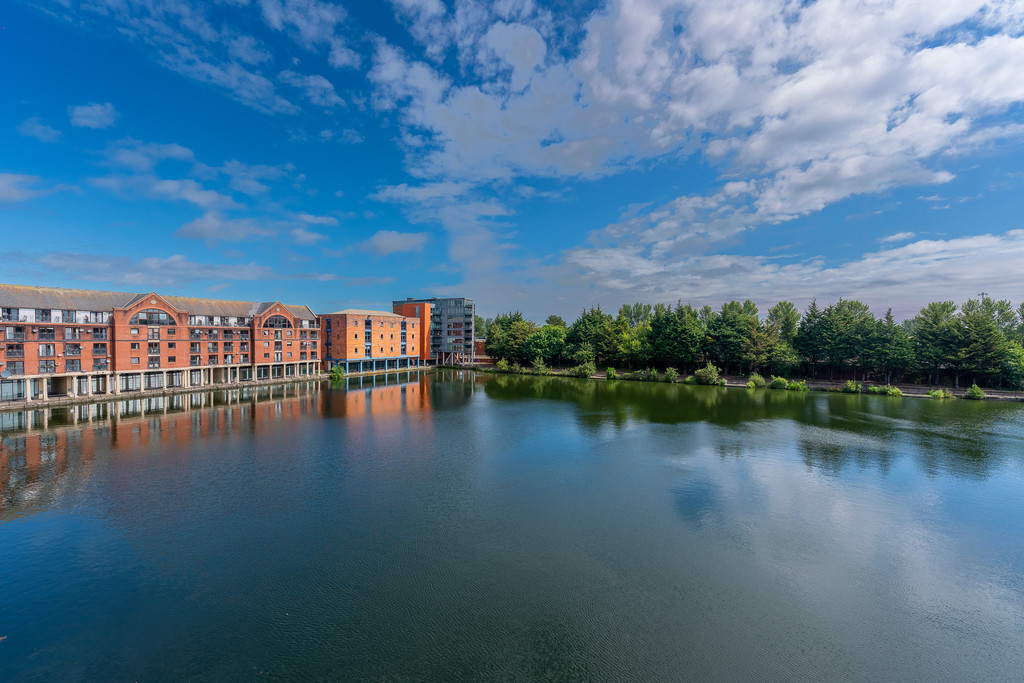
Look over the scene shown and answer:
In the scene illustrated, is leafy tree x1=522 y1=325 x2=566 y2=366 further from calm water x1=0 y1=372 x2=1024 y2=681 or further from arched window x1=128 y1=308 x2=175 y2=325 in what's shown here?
arched window x1=128 y1=308 x2=175 y2=325

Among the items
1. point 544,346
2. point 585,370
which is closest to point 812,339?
point 585,370

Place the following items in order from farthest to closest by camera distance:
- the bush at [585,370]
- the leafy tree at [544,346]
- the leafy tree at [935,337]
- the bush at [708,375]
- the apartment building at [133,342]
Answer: the leafy tree at [544,346] → the bush at [585,370] → the bush at [708,375] → the leafy tree at [935,337] → the apartment building at [133,342]

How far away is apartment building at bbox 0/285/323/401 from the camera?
3444cm

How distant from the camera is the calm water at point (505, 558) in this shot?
29.2ft

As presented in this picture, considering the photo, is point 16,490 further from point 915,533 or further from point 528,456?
point 915,533

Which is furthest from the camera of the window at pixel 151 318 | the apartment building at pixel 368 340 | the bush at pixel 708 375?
the apartment building at pixel 368 340

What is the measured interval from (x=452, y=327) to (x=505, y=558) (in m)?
66.9

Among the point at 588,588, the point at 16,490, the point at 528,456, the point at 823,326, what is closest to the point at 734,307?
the point at 823,326

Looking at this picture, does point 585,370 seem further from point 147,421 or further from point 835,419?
point 147,421

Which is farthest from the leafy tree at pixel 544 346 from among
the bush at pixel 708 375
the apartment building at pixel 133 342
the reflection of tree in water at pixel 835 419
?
the apartment building at pixel 133 342

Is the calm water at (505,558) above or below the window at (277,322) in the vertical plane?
below

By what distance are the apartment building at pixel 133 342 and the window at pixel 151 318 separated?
8 cm

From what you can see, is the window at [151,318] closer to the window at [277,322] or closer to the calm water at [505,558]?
the window at [277,322]

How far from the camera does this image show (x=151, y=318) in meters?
41.9
